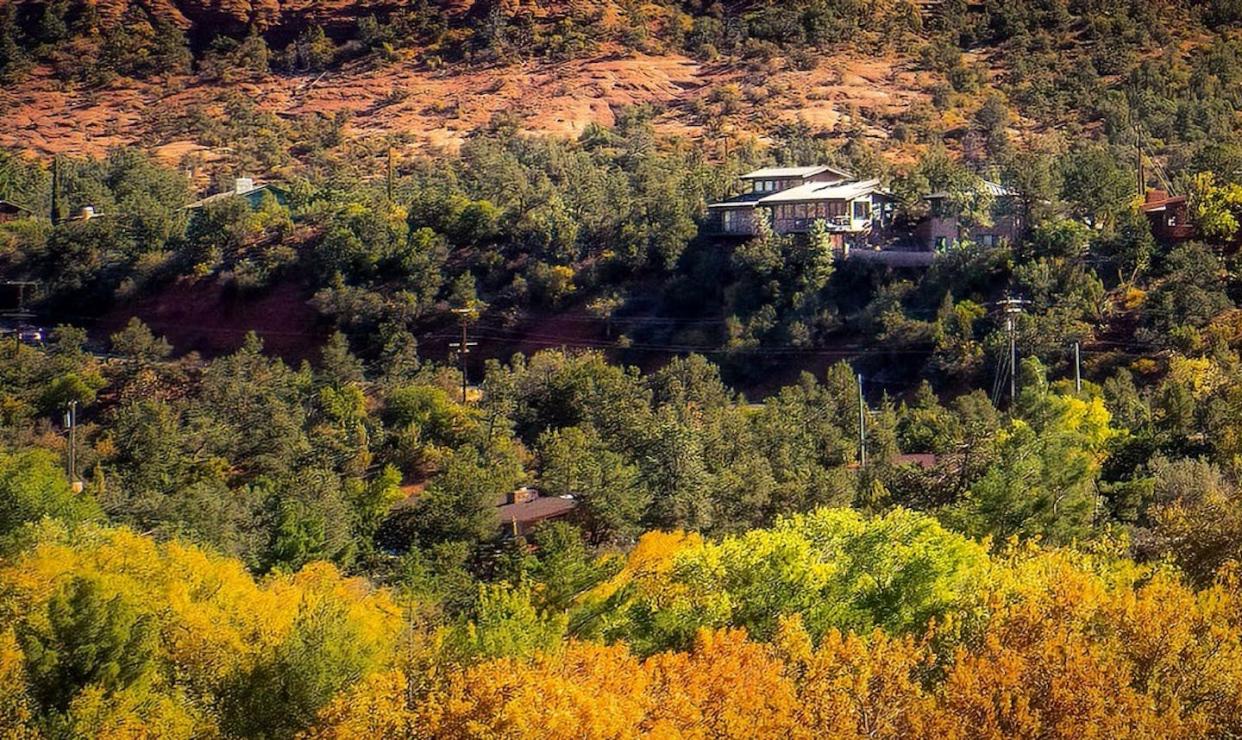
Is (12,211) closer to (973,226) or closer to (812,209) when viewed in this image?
(812,209)

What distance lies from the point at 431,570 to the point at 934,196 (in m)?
29.5

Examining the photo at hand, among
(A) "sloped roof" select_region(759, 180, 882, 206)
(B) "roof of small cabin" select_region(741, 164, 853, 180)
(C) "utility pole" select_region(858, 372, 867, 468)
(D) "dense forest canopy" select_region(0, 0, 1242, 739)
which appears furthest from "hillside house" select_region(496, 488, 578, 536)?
(B) "roof of small cabin" select_region(741, 164, 853, 180)

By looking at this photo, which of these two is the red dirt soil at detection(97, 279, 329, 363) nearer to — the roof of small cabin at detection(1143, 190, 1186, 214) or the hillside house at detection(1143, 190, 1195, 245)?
the hillside house at detection(1143, 190, 1195, 245)

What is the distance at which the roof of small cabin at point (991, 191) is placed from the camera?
1975 inches

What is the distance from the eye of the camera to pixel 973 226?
164ft

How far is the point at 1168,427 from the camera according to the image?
32.3 metres

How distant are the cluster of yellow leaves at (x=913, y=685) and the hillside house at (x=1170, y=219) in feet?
99.7

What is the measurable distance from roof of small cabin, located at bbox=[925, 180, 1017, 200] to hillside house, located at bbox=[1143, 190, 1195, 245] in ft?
15.0

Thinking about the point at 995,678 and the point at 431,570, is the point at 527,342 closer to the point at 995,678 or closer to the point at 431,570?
the point at 431,570

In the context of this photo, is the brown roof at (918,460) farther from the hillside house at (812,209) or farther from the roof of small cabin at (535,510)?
the hillside house at (812,209)

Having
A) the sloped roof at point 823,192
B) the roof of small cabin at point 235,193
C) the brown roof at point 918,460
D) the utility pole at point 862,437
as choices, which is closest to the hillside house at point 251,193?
the roof of small cabin at point 235,193

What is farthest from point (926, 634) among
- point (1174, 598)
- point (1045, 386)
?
point (1045, 386)

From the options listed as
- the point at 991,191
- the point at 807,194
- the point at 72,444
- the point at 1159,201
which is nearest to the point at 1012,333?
the point at 991,191

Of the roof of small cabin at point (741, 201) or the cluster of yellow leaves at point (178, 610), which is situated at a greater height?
the cluster of yellow leaves at point (178, 610)
